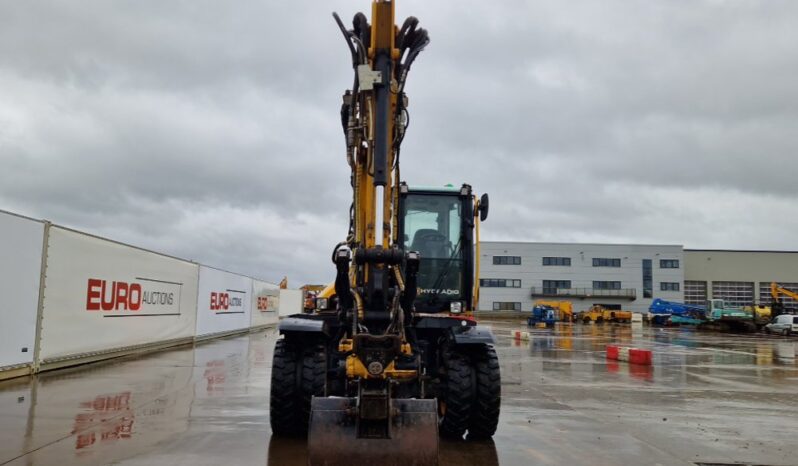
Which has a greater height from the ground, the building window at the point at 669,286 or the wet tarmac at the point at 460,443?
the building window at the point at 669,286

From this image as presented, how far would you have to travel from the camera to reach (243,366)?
1455cm

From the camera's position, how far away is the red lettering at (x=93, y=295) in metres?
13.4

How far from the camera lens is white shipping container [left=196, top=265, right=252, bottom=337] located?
22.1 metres

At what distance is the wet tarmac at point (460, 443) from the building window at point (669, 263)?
62.9m

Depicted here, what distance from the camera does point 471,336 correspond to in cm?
662

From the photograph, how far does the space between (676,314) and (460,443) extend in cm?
5450

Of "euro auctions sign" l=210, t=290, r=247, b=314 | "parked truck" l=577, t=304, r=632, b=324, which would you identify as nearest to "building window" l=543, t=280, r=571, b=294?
"parked truck" l=577, t=304, r=632, b=324

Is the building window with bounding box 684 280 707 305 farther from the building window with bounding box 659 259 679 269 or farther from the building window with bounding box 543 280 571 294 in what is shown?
the building window with bounding box 543 280 571 294

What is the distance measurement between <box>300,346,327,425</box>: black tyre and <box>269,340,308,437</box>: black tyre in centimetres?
8

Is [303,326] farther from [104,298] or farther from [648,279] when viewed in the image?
[648,279]

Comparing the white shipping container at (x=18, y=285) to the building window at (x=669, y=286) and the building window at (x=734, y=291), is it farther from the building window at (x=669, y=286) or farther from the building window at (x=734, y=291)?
the building window at (x=734, y=291)

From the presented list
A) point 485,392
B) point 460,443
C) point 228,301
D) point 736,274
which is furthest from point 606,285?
point 485,392

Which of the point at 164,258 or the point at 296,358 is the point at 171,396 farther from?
the point at 164,258

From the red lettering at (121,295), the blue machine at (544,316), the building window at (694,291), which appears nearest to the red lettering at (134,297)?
the red lettering at (121,295)
